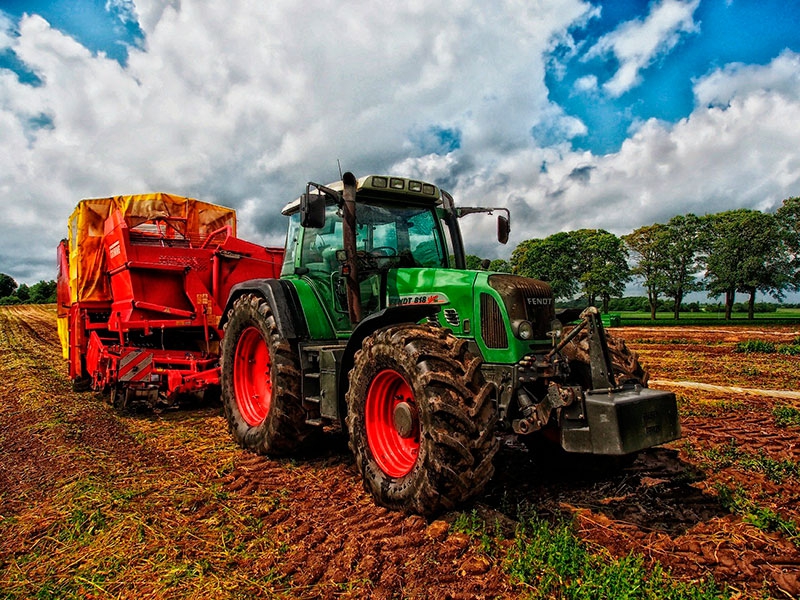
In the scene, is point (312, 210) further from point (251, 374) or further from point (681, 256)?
point (681, 256)

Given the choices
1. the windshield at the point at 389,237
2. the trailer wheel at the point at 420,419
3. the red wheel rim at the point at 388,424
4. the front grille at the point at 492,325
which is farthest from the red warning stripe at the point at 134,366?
the front grille at the point at 492,325

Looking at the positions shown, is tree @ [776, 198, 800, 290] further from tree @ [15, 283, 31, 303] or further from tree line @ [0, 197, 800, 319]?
tree @ [15, 283, 31, 303]

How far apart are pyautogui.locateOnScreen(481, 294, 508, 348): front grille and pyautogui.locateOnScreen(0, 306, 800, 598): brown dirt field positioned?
1.19m

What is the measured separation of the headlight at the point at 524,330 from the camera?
4.12 meters

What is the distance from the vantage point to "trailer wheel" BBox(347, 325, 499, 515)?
11.7 feet

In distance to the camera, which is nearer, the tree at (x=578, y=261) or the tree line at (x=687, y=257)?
the tree line at (x=687, y=257)

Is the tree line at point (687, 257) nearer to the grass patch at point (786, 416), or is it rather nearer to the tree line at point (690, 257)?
the tree line at point (690, 257)

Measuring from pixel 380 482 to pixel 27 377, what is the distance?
34.7 ft

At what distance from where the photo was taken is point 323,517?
4.01 metres

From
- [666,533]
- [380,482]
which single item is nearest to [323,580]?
[380,482]

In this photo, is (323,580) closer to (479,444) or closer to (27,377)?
(479,444)

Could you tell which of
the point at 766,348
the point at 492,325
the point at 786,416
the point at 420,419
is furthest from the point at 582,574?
the point at 766,348

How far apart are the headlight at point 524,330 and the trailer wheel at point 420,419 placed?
0.49 metres

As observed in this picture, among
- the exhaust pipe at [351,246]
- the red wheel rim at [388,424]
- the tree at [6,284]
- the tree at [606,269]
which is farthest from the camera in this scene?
the tree at [6,284]
